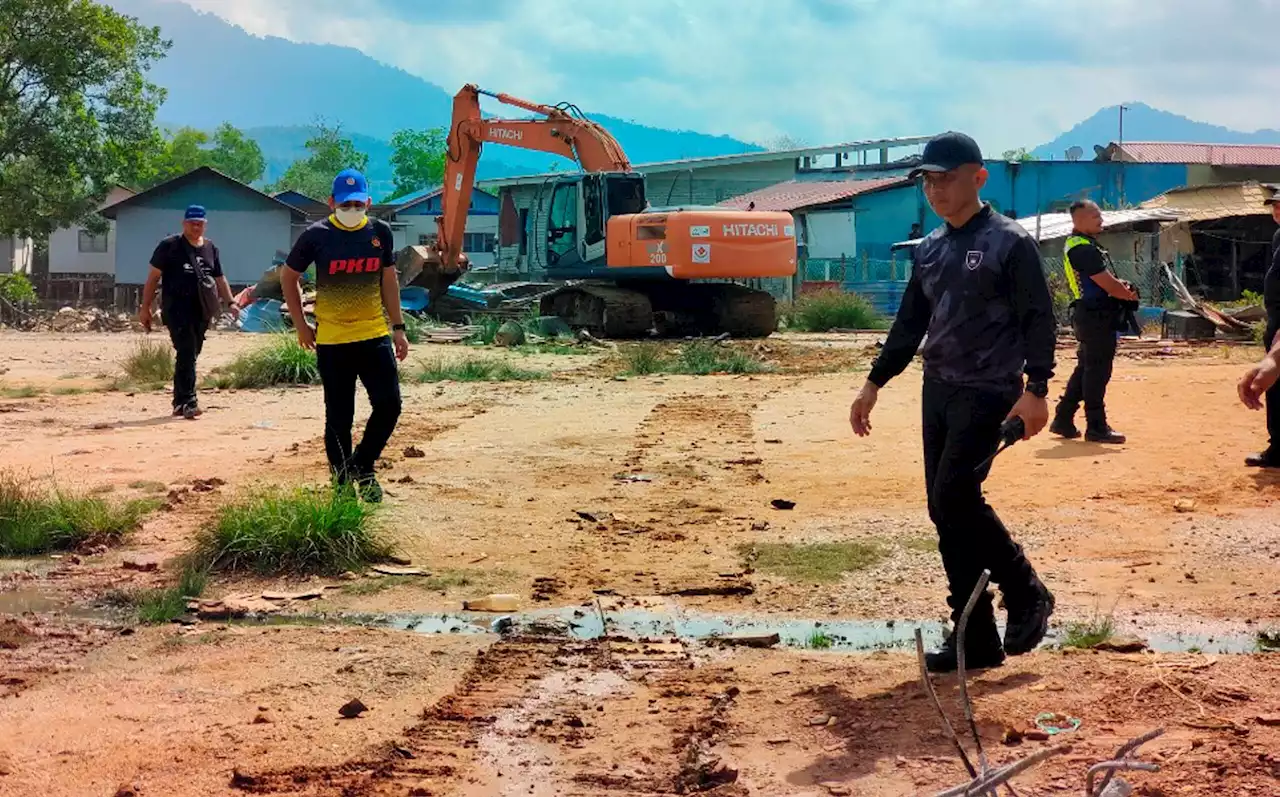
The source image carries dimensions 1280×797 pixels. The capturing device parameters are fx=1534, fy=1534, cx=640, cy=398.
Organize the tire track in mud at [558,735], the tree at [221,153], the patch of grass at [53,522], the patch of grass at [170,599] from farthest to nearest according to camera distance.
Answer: the tree at [221,153]
the patch of grass at [53,522]
the patch of grass at [170,599]
the tire track in mud at [558,735]

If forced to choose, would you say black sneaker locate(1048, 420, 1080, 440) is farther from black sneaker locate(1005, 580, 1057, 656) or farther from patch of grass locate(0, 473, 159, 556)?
patch of grass locate(0, 473, 159, 556)

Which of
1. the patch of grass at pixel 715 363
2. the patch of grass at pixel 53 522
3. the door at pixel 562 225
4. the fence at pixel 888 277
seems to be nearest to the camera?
the patch of grass at pixel 53 522

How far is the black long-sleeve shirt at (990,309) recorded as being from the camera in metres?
5.15

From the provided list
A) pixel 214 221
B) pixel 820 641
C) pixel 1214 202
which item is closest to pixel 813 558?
pixel 820 641

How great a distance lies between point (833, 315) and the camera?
30.6 meters

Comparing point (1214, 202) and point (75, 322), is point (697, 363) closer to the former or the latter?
point (1214, 202)

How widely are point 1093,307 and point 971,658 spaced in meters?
5.93

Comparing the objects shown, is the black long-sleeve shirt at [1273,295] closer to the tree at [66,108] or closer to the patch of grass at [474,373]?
the patch of grass at [474,373]

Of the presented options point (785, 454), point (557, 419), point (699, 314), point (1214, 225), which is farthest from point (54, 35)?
point (785, 454)

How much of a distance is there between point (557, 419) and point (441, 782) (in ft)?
30.4

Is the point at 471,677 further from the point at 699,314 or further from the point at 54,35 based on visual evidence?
the point at 54,35

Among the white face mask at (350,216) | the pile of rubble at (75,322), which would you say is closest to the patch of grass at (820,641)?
the white face mask at (350,216)

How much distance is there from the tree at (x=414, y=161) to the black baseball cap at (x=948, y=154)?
101m

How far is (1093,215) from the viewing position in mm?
10492
